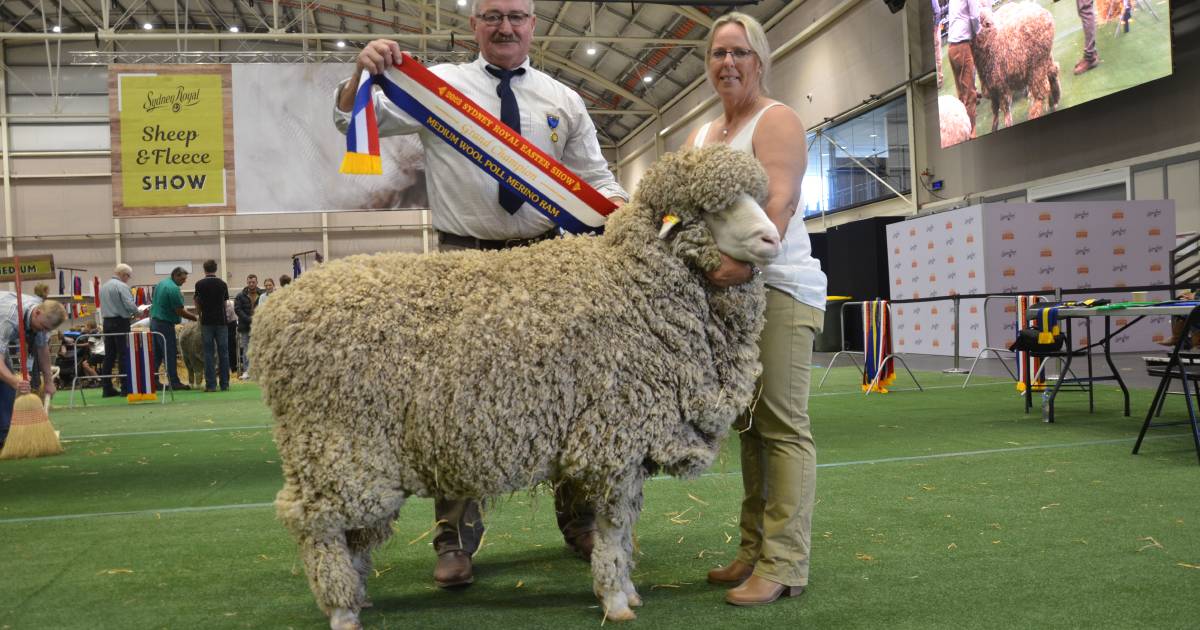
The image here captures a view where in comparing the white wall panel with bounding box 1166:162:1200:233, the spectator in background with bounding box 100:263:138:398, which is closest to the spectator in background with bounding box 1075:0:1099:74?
the white wall panel with bounding box 1166:162:1200:233

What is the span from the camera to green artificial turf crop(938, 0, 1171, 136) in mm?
10750

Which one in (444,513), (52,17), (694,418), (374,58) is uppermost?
(52,17)

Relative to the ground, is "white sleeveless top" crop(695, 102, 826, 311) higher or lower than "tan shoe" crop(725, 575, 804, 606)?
higher

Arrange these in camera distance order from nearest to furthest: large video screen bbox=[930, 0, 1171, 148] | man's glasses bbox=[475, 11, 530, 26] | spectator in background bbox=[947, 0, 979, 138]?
→ 1. man's glasses bbox=[475, 11, 530, 26]
2. large video screen bbox=[930, 0, 1171, 148]
3. spectator in background bbox=[947, 0, 979, 138]

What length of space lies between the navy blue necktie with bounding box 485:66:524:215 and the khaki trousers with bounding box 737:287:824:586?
3.10 feet

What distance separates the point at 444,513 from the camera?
3014 mm

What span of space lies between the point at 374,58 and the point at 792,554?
79.1 inches

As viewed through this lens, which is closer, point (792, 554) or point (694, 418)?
point (694, 418)

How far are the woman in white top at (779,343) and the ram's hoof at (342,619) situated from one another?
108cm

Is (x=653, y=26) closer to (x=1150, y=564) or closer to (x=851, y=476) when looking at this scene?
(x=851, y=476)

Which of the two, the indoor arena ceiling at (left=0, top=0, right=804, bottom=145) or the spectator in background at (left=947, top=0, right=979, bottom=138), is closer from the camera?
the spectator in background at (left=947, top=0, right=979, bottom=138)

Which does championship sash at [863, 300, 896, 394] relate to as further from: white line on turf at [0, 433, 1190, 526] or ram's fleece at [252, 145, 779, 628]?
ram's fleece at [252, 145, 779, 628]

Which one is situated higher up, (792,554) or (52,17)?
(52,17)

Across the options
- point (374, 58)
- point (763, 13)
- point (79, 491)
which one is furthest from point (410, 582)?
point (763, 13)
